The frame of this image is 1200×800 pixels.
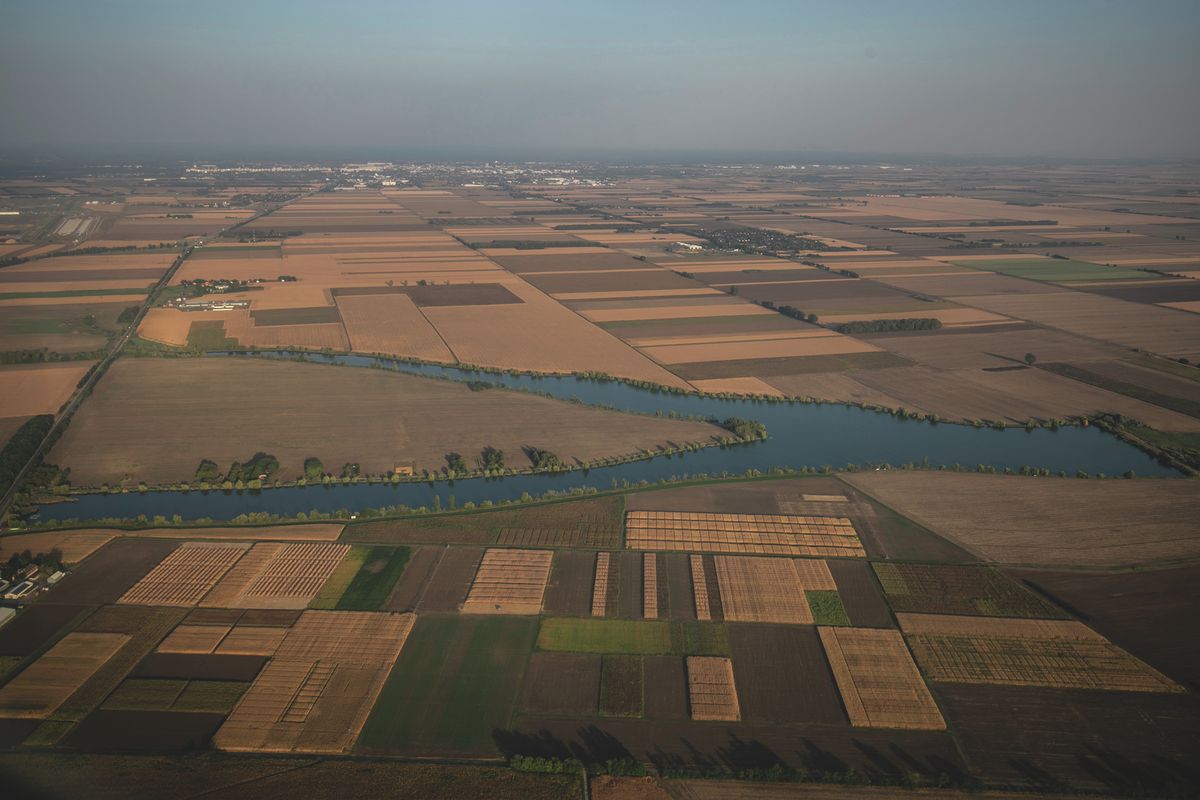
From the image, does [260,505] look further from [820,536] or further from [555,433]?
[820,536]

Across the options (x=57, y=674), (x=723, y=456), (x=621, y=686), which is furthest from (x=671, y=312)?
(x=57, y=674)

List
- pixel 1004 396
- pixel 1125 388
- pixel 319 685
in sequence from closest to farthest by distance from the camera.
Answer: pixel 319 685 < pixel 1004 396 < pixel 1125 388

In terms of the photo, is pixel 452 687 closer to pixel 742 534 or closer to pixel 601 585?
pixel 601 585

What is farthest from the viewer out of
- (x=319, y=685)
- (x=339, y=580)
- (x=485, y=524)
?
(x=485, y=524)

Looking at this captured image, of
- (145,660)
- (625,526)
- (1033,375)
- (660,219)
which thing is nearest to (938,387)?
(1033,375)

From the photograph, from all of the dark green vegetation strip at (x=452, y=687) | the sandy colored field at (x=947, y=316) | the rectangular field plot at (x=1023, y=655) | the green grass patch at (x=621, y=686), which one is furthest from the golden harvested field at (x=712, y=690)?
the sandy colored field at (x=947, y=316)

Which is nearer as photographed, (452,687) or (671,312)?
(452,687)
